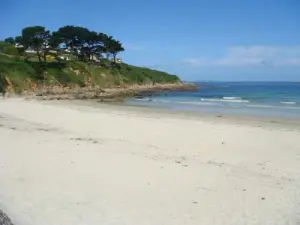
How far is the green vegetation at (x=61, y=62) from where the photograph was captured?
51094 mm

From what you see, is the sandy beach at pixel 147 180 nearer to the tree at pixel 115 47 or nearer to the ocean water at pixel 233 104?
the ocean water at pixel 233 104

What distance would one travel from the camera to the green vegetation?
2012 inches

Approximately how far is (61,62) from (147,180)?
195 feet

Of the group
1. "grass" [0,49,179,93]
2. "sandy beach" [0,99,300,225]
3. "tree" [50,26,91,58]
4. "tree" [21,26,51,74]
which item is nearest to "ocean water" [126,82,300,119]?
"grass" [0,49,179,93]

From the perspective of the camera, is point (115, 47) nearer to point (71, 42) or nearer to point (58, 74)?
point (71, 42)

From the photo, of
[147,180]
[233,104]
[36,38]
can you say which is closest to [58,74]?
[36,38]

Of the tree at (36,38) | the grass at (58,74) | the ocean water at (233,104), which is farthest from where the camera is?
the tree at (36,38)

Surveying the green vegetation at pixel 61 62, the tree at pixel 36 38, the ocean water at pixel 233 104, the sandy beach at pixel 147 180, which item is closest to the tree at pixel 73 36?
the green vegetation at pixel 61 62

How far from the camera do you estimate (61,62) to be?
64.4m

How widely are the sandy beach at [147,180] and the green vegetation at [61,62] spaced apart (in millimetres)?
35584

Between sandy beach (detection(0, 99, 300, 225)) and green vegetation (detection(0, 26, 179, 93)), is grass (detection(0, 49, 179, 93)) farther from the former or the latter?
sandy beach (detection(0, 99, 300, 225))

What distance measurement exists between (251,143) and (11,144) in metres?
8.46

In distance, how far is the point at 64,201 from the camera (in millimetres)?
6480

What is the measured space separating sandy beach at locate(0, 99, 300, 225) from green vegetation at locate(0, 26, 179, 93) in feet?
117
